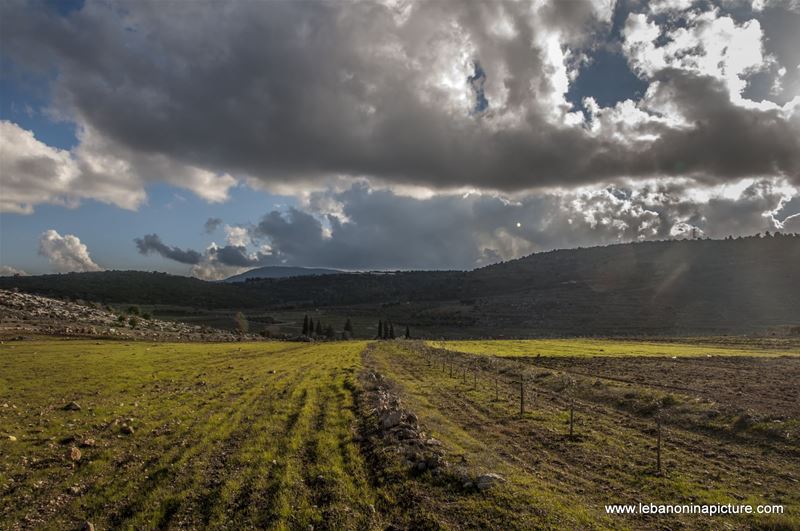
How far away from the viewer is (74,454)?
753 inches

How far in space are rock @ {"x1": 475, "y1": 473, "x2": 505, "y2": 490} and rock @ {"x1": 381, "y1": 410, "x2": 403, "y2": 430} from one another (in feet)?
25.0

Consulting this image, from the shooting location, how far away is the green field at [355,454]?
14688 mm

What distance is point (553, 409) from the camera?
32906 millimetres

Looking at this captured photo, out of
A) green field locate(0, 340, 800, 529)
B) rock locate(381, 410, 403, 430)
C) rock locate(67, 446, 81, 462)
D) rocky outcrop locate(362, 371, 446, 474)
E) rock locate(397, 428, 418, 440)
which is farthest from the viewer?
rock locate(381, 410, 403, 430)

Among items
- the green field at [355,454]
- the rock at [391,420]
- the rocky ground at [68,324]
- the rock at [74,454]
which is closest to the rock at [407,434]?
the green field at [355,454]

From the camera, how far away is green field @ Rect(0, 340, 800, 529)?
14.7 m

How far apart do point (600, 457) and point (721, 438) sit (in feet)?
35.2

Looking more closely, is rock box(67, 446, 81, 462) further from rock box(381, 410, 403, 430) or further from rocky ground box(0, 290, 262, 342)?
rocky ground box(0, 290, 262, 342)

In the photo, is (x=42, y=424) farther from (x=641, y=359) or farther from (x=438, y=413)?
(x=641, y=359)

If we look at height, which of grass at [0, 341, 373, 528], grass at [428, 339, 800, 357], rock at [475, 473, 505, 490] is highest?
rock at [475, 473, 505, 490]

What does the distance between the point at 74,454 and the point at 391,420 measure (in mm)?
14384

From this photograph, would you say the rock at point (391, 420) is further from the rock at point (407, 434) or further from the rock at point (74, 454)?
the rock at point (74, 454)

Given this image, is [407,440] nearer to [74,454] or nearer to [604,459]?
[604,459]

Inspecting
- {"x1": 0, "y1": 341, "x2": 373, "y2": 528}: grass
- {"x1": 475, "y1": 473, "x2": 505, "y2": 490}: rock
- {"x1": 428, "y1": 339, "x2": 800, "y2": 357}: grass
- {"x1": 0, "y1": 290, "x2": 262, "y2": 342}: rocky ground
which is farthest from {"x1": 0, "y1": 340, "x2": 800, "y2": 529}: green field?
{"x1": 428, "y1": 339, "x2": 800, "y2": 357}: grass
